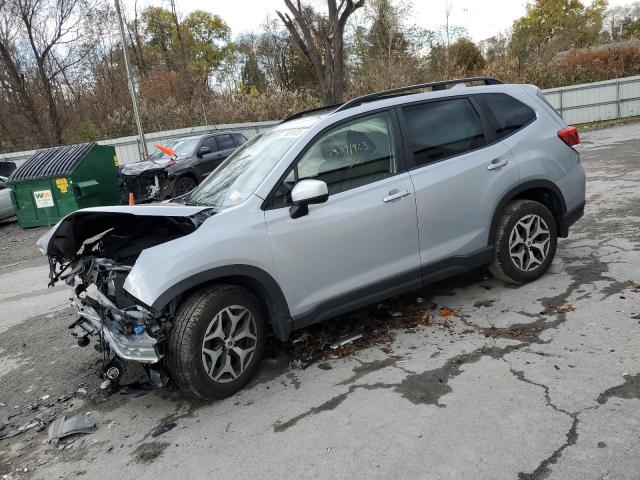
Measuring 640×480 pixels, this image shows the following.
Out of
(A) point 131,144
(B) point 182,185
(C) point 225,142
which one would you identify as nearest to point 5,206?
(B) point 182,185

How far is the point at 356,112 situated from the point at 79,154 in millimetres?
10824

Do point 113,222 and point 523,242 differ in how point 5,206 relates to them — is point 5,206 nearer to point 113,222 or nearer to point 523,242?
point 113,222

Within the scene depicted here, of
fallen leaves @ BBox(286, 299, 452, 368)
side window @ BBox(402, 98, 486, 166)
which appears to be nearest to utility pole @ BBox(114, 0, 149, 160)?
fallen leaves @ BBox(286, 299, 452, 368)

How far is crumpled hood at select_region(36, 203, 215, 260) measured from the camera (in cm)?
340

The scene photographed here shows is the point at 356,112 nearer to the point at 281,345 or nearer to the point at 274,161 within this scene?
the point at 274,161

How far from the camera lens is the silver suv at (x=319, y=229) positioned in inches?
128

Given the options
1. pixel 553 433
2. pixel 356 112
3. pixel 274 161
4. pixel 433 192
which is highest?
pixel 356 112

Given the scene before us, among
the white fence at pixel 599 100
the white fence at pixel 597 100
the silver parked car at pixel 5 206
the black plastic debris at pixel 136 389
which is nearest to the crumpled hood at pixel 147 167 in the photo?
the silver parked car at pixel 5 206

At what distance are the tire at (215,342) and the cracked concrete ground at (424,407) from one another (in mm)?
168

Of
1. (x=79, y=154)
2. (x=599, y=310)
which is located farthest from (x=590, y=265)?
(x=79, y=154)

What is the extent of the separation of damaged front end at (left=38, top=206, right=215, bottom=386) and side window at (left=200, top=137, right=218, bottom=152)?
10.0 meters

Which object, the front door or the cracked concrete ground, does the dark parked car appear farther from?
the front door

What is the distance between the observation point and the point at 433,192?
4.00m

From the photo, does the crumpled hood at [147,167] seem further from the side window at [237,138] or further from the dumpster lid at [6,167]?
the dumpster lid at [6,167]
